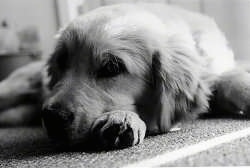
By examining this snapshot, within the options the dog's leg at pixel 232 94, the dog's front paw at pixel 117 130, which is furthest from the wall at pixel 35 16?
the dog's front paw at pixel 117 130

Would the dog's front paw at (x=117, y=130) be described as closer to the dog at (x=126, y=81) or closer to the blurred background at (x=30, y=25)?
the dog at (x=126, y=81)

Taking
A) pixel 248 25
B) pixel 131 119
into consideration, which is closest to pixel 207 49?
pixel 131 119

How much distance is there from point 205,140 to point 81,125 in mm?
351

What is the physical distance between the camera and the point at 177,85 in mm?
1466

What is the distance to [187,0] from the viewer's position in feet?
8.25

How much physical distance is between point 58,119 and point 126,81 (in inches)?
9.8

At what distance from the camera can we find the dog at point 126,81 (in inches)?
52.1

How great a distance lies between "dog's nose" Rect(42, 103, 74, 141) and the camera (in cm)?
131

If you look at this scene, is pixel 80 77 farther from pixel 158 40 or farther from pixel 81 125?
pixel 158 40

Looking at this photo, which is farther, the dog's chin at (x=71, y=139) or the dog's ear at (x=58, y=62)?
the dog's ear at (x=58, y=62)

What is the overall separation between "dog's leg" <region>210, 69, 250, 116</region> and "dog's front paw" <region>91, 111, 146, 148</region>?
395mm

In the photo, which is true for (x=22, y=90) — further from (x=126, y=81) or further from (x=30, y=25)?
(x=30, y=25)

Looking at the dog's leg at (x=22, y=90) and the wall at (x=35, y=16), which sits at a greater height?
the wall at (x=35, y=16)

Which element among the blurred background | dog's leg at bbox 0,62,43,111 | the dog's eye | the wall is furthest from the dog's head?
the wall
